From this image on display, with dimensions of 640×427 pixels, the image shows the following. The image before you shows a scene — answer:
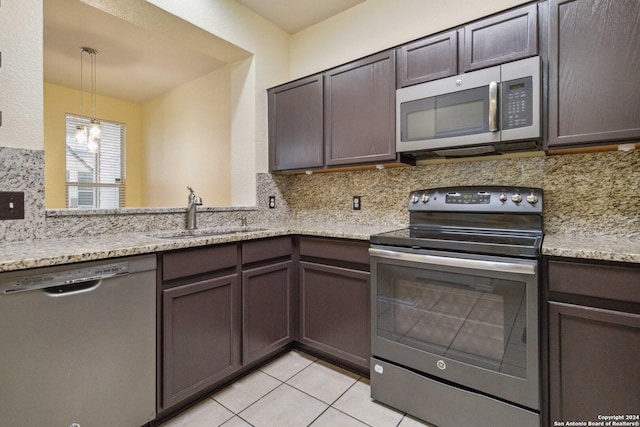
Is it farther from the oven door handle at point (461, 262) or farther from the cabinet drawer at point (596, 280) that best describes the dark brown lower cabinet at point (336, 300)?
the cabinet drawer at point (596, 280)

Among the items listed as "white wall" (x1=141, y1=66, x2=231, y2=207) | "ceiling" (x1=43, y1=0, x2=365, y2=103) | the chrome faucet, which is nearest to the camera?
the chrome faucet

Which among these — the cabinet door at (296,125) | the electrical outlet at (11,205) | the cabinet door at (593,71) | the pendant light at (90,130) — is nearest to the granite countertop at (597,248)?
the cabinet door at (593,71)

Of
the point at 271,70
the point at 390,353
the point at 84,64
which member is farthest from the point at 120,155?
the point at 390,353

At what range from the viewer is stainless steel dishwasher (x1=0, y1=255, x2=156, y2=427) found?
1.11 m

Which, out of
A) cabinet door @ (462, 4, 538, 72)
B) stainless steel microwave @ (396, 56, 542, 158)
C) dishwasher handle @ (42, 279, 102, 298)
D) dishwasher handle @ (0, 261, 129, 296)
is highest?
cabinet door @ (462, 4, 538, 72)

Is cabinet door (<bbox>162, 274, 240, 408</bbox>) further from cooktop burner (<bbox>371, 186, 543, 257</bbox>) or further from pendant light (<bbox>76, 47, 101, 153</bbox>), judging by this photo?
pendant light (<bbox>76, 47, 101, 153</bbox>)

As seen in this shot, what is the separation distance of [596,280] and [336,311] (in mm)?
1324

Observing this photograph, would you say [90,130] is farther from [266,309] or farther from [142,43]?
[266,309]

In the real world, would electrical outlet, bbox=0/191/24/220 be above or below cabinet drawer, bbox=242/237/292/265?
above

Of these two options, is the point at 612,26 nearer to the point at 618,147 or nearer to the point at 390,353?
the point at 618,147

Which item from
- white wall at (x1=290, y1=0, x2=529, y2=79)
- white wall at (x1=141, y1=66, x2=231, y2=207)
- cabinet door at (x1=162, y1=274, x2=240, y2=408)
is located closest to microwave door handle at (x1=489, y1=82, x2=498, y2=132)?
white wall at (x1=290, y1=0, x2=529, y2=79)

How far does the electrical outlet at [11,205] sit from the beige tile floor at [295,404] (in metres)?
1.27

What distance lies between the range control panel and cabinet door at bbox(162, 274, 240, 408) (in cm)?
132

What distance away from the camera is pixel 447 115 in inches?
71.2
